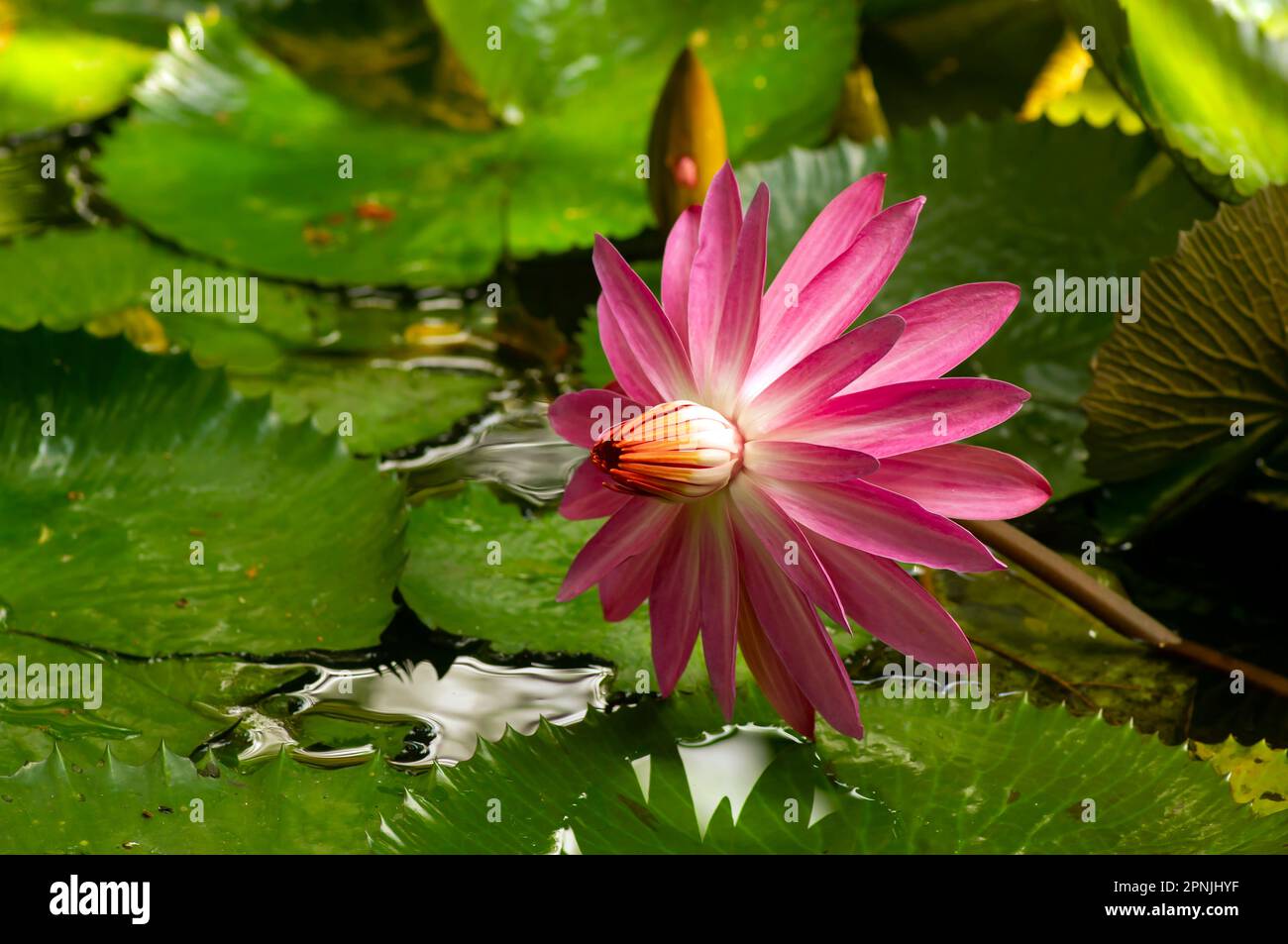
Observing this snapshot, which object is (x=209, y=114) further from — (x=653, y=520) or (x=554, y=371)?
(x=653, y=520)

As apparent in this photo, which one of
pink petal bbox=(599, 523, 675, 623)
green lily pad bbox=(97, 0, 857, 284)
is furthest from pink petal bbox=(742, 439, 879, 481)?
green lily pad bbox=(97, 0, 857, 284)

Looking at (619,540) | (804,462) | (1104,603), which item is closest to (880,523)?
(804,462)

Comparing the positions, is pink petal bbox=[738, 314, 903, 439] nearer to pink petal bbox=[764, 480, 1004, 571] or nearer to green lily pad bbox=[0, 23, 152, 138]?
pink petal bbox=[764, 480, 1004, 571]

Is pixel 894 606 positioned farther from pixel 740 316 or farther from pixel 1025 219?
pixel 1025 219

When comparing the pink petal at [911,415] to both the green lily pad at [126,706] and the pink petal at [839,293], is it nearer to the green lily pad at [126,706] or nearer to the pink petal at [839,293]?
the pink petal at [839,293]

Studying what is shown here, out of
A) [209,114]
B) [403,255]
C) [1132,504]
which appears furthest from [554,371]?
[209,114]

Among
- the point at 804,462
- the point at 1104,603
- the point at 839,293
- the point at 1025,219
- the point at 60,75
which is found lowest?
the point at 1104,603
